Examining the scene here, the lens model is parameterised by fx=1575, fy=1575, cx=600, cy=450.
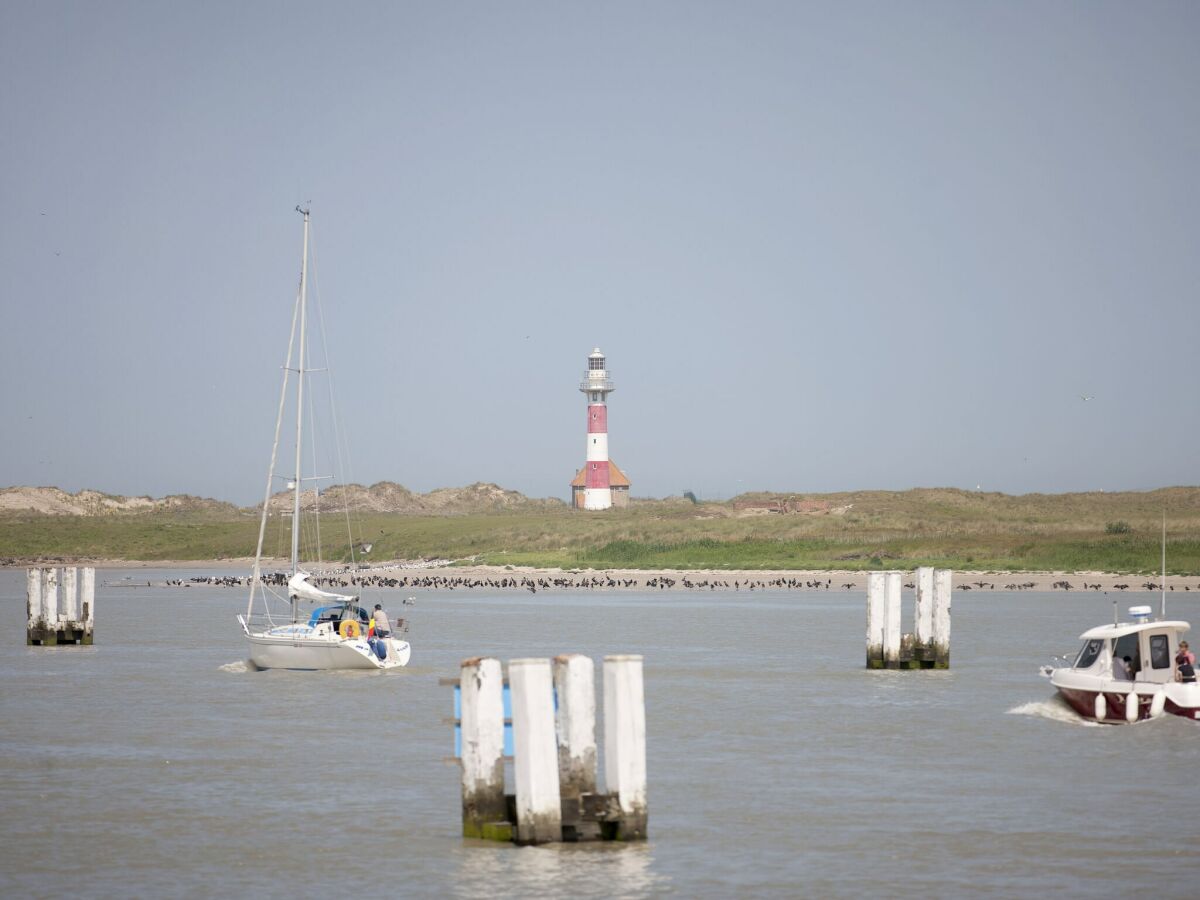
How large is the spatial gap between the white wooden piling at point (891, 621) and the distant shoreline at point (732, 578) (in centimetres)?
3909

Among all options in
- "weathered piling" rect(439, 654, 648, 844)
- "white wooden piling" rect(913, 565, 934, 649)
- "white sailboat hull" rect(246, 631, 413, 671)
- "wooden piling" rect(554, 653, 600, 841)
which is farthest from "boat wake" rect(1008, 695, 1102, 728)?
"white sailboat hull" rect(246, 631, 413, 671)

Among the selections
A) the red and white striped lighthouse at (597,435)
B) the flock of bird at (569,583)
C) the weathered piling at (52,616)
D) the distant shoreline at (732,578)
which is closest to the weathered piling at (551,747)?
the weathered piling at (52,616)

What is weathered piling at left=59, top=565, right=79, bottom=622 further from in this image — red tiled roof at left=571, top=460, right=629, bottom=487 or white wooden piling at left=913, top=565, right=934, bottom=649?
red tiled roof at left=571, top=460, right=629, bottom=487

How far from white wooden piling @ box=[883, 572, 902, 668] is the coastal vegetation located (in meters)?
49.1

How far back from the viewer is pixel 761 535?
113500 millimetres

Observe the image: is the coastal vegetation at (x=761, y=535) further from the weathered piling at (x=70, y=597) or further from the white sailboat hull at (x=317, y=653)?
the white sailboat hull at (x=317, y=653)

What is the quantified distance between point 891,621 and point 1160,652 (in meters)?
10.5

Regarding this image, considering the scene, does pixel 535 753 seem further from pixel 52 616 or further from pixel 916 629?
pixel 52 616

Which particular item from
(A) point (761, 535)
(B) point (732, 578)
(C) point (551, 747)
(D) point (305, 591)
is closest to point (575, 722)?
(C) point (551, 747)

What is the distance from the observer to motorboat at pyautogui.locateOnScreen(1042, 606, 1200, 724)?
28125 millimetres

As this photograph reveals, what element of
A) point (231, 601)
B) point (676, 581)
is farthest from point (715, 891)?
point (676, 581)

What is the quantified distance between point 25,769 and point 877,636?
71.3ft

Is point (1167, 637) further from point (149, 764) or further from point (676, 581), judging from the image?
point (676, 581)

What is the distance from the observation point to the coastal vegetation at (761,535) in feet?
313
